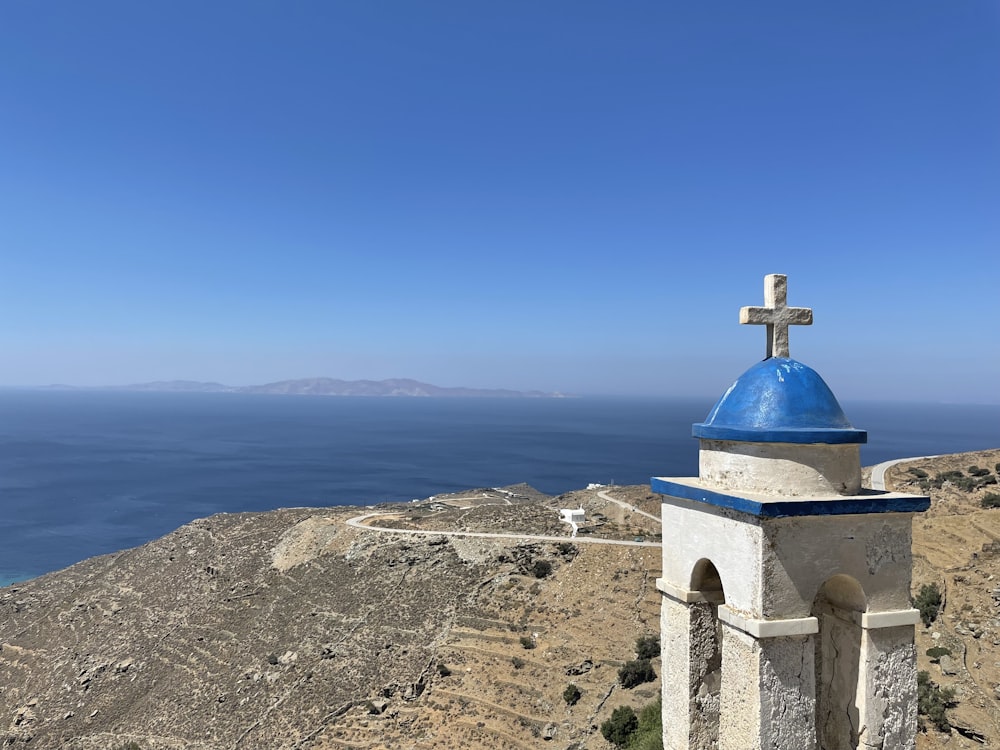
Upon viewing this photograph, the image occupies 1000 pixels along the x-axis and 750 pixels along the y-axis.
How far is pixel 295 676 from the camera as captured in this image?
33031 millimetres

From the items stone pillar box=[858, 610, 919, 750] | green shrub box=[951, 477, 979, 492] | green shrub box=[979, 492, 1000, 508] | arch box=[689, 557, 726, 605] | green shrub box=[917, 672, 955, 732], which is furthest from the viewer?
green shrub box=[951, 477, 979, 492]

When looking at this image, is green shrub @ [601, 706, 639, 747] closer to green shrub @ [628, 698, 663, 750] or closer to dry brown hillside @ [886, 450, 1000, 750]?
green shrub @ [628, 698, 663, 750]

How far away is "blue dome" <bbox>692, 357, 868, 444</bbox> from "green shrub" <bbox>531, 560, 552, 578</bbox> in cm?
3106

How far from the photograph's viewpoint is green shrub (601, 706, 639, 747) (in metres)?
23.1

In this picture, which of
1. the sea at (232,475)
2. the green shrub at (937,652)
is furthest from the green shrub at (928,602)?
the sea at (232,475)

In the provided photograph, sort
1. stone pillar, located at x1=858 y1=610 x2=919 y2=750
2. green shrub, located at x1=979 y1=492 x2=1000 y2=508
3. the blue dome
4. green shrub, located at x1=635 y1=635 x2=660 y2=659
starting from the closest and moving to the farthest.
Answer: stone pillar, located at x1=858 y1=610 x2=919 y2=750 → the blue dome → green shrub, located at x1=635 y1=635 x2=660 y2=659 → green shrub, located at x1=979 y1=492 x2=1000 y2=508

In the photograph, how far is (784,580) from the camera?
234 inches

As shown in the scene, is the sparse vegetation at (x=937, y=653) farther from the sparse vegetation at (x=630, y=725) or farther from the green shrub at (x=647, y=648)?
the green shrub at (x=647, y=648)

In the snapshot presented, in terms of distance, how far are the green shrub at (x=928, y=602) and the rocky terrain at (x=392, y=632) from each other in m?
0.38

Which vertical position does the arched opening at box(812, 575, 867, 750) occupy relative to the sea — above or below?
above

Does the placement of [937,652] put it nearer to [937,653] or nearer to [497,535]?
[937,653]

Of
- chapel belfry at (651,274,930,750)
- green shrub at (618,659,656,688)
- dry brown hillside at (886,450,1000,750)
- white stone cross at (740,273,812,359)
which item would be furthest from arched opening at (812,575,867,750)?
green shrub at (618,659,656,688)

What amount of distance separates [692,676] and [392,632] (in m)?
30.4

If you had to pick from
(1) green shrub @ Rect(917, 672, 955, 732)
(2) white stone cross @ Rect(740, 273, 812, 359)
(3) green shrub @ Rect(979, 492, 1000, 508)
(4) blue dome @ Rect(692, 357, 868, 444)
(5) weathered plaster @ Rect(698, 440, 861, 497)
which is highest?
(2) white stone cross @ Rect(740, 273, 812, 359)
